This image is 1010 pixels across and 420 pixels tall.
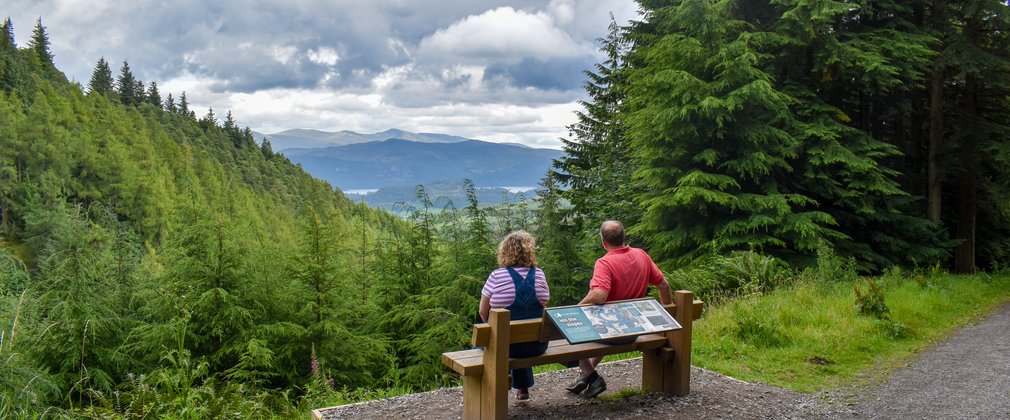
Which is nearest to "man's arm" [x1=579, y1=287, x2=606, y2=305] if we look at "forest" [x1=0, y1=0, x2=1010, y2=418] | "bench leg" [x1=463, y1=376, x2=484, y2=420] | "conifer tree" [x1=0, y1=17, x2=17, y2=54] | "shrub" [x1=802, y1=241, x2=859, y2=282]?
"bench leg" [x1=463, y1=376, x2=484, y2=420]

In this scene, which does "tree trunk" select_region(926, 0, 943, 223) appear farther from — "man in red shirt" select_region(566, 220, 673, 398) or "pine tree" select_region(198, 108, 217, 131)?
"pine tree" select_region(198, 108, 217, 131)

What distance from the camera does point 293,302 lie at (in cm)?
970

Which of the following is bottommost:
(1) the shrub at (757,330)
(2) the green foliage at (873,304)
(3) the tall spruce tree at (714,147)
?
(1) the shrub at (757,330)

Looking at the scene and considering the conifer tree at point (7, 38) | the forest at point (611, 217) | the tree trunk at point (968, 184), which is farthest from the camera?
the conifer tree at point (7, 38)

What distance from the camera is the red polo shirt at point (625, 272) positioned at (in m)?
5.71

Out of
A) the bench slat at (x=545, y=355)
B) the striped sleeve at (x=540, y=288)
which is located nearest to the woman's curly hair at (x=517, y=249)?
the striped sleeve at (x=540, y=288)

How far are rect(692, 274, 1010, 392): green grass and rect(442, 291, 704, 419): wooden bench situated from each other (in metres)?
1.45

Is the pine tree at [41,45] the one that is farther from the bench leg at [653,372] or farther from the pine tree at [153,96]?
the bench leg at [653,372]

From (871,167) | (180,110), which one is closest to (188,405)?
(871,167)

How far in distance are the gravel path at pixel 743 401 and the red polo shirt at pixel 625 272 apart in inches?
38.7

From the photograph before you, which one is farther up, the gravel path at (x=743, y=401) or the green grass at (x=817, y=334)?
the green grass at (x=817, y=334)

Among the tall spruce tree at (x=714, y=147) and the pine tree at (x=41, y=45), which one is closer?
the tall spruce tree at (x=714, y=147)

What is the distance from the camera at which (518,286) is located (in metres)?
5.25

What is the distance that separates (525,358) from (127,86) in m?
148
